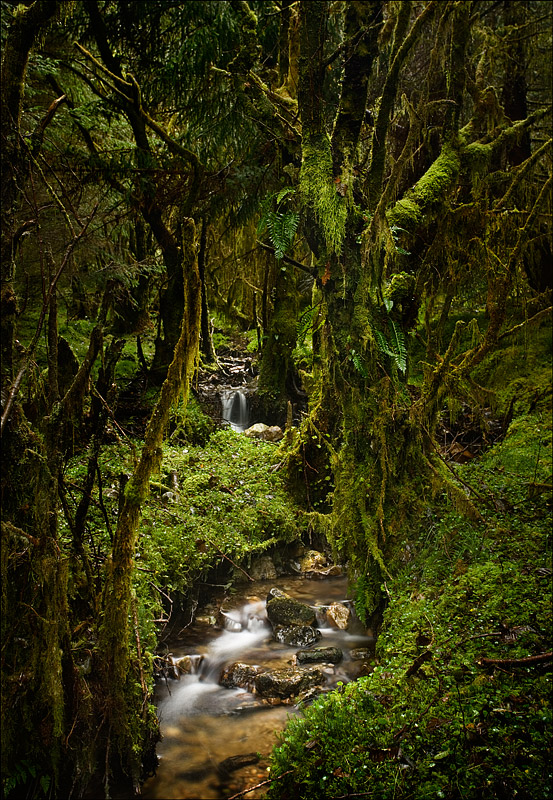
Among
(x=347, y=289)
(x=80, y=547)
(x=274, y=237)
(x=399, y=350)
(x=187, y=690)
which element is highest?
(x=274, y=237)

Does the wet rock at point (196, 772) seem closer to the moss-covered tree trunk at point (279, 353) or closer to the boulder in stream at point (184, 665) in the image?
the boulder in stream at point (184, 665)

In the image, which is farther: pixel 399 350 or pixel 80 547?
pixel 399 350

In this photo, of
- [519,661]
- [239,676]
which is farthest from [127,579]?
[239,676]

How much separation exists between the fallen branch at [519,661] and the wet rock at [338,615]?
2.87m

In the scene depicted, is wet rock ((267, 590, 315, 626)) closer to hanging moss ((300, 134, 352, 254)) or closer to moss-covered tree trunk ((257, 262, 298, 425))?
hanging moss ((300, 134, 352, 254))

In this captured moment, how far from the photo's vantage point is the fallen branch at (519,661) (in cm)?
292

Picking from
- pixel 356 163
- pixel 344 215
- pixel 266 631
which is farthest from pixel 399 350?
pixel 266 631

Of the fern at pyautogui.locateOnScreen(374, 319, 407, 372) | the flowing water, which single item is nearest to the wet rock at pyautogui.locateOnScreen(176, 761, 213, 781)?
the flowing water

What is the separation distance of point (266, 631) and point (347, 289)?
158 inches

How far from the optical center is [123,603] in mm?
3057

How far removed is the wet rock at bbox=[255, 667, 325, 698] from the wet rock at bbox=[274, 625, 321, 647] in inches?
23.5

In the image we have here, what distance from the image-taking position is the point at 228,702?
15.7ft

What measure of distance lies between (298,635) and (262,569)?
1.37 metres

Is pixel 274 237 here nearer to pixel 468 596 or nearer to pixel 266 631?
pixel 468 596
